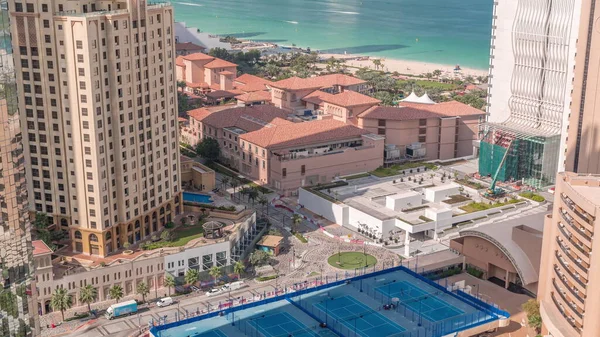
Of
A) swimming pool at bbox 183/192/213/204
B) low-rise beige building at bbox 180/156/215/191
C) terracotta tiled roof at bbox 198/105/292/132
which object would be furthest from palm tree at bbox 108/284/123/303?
terracotta tiled roof at bbox 198/105/292/132

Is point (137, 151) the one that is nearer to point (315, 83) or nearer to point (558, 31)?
point (558, 31)

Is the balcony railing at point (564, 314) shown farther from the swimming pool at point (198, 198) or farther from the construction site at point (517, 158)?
the swimming pool at point (198, 198)

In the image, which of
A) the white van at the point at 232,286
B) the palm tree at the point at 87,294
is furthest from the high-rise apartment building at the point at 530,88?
the palm tree at the point at 87,294

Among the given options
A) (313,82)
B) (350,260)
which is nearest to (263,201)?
(350,260)

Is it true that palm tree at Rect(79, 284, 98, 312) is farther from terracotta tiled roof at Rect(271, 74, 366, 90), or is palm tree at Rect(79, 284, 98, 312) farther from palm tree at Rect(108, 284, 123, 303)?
terracotta tiled roof at Rect(271, 74, 366, 90)

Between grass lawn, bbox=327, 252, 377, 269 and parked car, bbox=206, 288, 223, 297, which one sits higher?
grass lawn, bbox=327, 252, 377, 269

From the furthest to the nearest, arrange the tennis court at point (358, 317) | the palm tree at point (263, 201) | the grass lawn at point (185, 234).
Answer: the palm tree at point (263, 201) < the grass lawn at point (185, 234) < the tennis court at point (358, 317)
